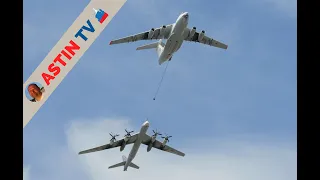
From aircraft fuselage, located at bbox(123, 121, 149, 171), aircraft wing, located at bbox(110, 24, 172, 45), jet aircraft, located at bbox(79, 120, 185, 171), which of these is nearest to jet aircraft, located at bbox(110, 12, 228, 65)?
aircraft wing, located at bbox(110, 24, 172, 45)

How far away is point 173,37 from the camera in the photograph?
53062 millimetres

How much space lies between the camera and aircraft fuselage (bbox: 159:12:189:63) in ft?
168

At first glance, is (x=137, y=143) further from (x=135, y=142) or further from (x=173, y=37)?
(x=173, y=37)

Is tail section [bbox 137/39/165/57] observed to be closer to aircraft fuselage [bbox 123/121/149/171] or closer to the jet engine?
the jet engine

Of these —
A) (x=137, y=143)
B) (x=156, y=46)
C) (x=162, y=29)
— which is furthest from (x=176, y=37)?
(x=137, y=143)

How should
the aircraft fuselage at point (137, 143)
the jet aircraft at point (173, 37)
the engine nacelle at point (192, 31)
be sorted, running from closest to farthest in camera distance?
the jet aircraft at point (173, 37) → the engine nacelle at point (192, 31) → the aircraft fuselage at point (137, 143)

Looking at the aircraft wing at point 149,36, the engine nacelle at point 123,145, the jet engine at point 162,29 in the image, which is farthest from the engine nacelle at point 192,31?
the engine nacelle at point 123,145

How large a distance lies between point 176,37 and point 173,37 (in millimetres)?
343

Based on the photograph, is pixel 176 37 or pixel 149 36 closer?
pixel 176 37

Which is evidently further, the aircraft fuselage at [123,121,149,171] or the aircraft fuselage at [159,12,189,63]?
the aircraft fuselage at [123,121,149,171]

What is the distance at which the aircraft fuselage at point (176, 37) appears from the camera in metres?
51.3

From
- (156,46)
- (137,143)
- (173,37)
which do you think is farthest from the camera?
(137,143)

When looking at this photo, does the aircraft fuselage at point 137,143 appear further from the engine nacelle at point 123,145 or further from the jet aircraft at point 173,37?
the jet aircraft at point 173,37
